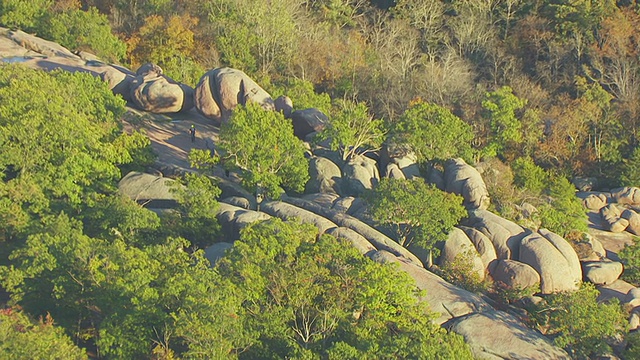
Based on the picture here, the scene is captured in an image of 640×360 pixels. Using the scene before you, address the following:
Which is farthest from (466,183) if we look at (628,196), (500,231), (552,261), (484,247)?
(628,196)

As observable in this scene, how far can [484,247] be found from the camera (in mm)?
37594

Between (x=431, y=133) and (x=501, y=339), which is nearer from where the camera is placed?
(x=501, y=339)

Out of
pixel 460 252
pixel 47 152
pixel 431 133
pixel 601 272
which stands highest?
pixel 47 152

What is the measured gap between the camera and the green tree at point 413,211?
36.4 m

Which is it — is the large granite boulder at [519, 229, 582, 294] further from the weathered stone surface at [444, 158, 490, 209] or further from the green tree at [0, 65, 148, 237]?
the green tree at [0, 65, 148, 237]

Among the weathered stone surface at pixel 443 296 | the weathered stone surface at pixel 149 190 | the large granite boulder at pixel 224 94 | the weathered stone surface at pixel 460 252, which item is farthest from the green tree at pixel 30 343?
the large granite boulder at pixel 224 94

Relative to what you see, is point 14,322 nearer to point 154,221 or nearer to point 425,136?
point 154,221

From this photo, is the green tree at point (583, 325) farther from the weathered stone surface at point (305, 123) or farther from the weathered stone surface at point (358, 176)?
the weathered stone surface at point (305, 123)

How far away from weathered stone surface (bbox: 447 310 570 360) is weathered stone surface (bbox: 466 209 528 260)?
24.5 ft

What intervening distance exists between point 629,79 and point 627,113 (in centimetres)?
558

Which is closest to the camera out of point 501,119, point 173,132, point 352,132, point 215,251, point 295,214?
point 215,251

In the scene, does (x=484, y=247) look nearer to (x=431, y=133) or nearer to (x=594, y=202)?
(x=431, y=133)

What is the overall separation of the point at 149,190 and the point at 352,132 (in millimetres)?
12520

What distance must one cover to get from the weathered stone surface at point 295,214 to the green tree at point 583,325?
10.4 meters
